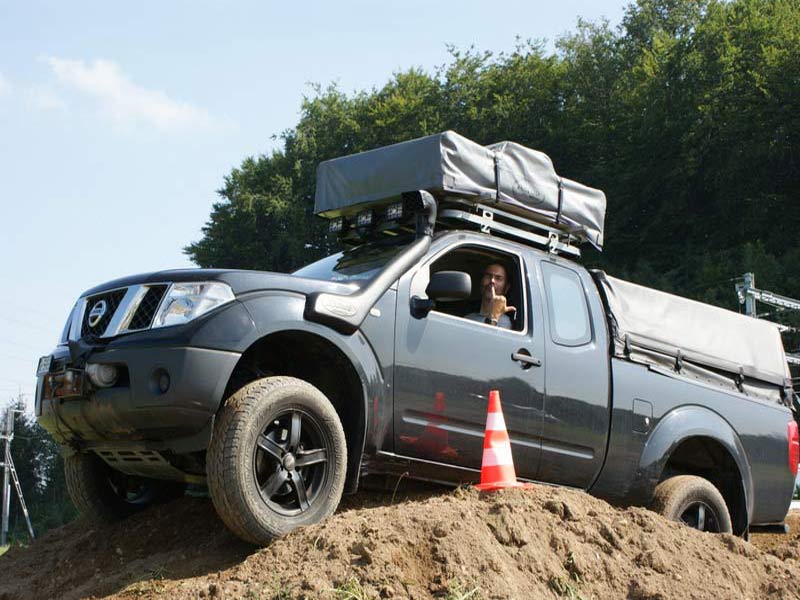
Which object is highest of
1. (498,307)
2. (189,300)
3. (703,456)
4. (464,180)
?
(464,180)

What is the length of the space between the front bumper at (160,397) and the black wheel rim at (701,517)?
3865 mm

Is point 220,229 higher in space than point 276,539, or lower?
higher

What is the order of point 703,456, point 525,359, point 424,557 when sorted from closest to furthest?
point 424,557
point 525,359
point 703,456

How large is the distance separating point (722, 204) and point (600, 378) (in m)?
34.5

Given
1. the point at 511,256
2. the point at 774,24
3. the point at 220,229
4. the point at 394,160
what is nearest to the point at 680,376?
the point at 511,256

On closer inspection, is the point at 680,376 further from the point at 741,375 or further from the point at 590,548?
the point at 590,548

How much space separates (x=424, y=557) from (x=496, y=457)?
1.18 meters

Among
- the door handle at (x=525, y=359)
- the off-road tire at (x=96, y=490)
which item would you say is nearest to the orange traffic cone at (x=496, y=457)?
the door handle at (x=525, y=359)

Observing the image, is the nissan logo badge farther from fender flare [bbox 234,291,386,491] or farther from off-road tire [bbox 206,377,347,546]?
off-road tire [bbox 206,377,347,546]

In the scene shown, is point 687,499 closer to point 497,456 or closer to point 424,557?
point 497,456

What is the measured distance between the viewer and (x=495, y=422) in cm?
588

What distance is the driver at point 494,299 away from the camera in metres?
6.52

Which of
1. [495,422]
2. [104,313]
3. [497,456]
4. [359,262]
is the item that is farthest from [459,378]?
[104,313]

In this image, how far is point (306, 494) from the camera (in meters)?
5.14
